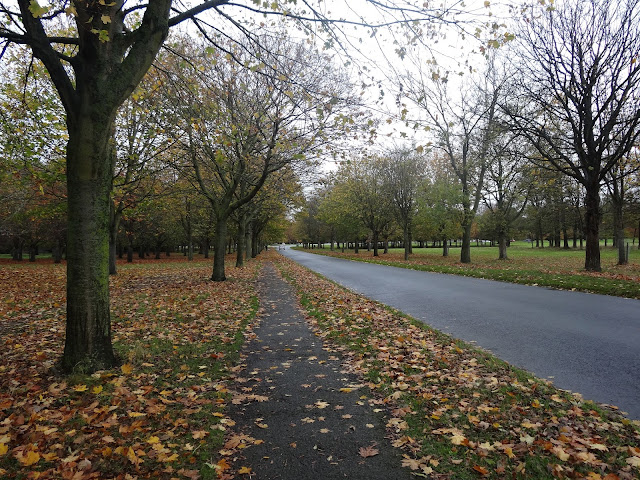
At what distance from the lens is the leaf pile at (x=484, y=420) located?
284 centimetres

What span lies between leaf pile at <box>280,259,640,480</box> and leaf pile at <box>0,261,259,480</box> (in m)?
1.87

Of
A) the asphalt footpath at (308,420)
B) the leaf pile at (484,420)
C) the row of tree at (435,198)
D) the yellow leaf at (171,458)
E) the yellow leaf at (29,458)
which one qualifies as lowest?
the asphalt footpath at (308,420)

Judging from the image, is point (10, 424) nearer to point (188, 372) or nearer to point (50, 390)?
point (50, 390)

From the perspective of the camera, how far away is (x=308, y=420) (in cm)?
365

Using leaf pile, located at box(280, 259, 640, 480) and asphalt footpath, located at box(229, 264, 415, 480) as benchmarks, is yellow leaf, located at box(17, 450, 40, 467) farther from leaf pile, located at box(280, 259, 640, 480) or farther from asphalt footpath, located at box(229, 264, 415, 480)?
leaf pile, located at box(280, 259, 640, 480)

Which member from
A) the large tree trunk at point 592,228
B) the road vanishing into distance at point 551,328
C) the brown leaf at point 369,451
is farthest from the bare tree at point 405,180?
the brown leaf at point 369,451

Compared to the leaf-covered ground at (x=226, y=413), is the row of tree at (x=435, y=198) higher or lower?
higher

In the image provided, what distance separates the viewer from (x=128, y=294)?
11297 millimetres

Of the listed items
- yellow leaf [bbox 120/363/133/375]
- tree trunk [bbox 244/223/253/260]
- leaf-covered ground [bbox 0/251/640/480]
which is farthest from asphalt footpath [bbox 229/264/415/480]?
tree trunk [bbox 244/223/253/260]

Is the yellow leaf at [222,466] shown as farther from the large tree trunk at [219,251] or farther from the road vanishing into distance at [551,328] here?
the large tree trunk at [219,251]

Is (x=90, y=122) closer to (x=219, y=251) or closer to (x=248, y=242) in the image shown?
(x=219, y=251)

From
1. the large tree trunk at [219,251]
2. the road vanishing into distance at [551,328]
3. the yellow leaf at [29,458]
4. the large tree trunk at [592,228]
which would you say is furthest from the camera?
the large tree trunk at [592,228]

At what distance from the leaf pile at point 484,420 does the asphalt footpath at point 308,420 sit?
0.24m

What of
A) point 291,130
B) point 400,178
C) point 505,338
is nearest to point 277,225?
point 400,178
